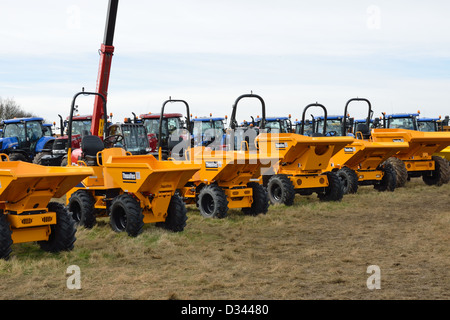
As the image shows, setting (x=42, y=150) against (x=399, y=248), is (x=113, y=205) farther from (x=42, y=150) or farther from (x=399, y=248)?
(x=42, y=150)

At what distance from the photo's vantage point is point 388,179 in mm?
15633

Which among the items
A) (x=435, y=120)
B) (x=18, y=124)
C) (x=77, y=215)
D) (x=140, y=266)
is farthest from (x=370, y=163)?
(x=18, y=124)

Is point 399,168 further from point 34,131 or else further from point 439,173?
point 34,131

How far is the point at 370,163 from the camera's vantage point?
50.6 ft

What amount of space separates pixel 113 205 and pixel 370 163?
798cm

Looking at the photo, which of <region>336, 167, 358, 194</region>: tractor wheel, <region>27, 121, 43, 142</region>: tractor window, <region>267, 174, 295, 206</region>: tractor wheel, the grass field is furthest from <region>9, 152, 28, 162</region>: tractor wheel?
<region>336, 167, 358, 194</region>: tractor wheel

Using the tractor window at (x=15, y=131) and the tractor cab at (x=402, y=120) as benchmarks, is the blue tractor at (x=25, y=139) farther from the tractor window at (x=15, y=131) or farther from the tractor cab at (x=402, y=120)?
the tractor cab at (x=402, y=120)

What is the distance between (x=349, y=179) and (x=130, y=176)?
7.23m

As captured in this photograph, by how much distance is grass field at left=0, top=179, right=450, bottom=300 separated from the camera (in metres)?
6.44

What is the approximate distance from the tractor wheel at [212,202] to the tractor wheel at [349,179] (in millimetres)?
4672

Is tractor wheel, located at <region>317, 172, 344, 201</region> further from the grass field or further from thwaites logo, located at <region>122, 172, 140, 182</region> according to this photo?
thwaites logo, located at <region>122, 172, 140, 182</region>

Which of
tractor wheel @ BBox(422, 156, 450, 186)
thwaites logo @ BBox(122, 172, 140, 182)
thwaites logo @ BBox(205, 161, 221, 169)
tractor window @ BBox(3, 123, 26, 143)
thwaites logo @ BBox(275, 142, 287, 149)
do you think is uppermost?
tractor window @ BBox(3, 123, 26, 143)

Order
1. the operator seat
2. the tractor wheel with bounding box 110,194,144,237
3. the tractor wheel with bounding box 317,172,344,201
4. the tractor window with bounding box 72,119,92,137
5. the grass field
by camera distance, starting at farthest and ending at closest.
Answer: the tractor window with bounding box 72,119,92,137
the tractor wheel with bounding box 317,172,344,201
the operator seat
the tractor wheel with bounding box 110,194,144,237
the grass field

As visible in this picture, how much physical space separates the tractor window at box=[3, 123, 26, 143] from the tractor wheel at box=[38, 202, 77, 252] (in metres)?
12.8
